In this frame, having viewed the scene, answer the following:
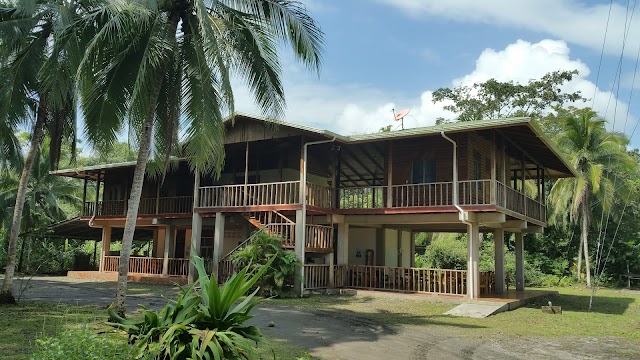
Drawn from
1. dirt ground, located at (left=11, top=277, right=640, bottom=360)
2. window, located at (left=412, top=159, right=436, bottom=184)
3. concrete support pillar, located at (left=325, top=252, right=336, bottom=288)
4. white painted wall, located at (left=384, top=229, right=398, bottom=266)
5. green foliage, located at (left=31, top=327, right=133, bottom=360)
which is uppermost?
window, located at (left=412, top=159, right=436, bottom=184)

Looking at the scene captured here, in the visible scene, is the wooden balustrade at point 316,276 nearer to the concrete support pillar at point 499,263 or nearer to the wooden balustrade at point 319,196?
the wooden balustrade at point 319,196

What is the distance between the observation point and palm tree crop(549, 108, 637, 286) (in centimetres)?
2811

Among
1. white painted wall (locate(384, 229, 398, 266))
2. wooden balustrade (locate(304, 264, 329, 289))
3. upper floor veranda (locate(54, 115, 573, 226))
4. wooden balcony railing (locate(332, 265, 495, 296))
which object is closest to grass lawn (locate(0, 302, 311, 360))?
wooden balustrade (locate(304, 264, 329, 289))

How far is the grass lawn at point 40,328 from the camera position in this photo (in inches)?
266

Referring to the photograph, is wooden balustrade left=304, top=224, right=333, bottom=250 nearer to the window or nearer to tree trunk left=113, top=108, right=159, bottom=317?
the window

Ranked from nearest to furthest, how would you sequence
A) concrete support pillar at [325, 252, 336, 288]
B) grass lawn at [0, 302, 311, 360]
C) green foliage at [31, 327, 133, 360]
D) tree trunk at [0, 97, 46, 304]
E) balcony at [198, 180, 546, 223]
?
green foliage at [31, 327, 133, 360] < grass lawn at [0, 302, 311, 360] < tree trunk at [0, 97, 46, 304] < balcony at [198, 180, 546, 223] < concrete support pillar at [325, 252, 336, 288]

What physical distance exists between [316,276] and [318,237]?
1289 millimetres

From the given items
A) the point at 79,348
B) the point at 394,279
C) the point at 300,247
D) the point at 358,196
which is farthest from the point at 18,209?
the point at 394,279

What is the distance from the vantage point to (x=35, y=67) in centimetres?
1191

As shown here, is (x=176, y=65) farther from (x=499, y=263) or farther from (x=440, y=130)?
(x=499, y=263)

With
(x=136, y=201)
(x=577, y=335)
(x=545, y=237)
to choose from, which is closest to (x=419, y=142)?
(x=577, y=335)

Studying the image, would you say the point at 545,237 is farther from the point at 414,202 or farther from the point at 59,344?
the point at 59,344

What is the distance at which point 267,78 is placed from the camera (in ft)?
36.8

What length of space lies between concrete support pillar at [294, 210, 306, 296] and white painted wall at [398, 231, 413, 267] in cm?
824
